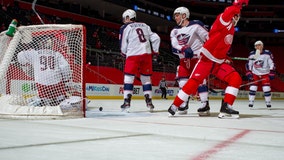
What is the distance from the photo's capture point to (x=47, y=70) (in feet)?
12.7

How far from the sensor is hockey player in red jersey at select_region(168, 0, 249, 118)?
384 cm

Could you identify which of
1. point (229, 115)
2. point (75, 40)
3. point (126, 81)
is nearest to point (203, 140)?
point (229, 115)

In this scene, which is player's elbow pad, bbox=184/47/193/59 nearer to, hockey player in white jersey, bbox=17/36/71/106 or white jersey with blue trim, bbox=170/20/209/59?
white jersey with blue trim, bbox=170/20/209/59

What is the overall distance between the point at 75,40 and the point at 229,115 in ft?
6.31

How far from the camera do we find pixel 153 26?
26.2 m

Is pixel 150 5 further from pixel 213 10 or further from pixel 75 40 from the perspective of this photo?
pixel 75 40

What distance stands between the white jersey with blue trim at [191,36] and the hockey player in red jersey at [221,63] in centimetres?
49

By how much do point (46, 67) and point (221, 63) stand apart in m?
1.96

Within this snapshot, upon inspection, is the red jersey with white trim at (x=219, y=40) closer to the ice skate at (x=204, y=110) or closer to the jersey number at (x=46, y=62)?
the ice skate at (x=204, y=110)

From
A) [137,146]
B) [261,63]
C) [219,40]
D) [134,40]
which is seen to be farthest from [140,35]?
[261,63]

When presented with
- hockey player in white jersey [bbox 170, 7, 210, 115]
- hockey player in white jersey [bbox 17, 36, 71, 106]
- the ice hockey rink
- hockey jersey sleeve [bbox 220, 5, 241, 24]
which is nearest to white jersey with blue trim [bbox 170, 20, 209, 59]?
hockey player in white jersey [bbox 170, 7, 210, 115]

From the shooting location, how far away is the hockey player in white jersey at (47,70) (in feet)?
12.6

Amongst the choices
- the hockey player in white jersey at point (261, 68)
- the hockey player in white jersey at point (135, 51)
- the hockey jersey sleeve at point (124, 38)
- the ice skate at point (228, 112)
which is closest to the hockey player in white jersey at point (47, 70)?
the hockey player in white jersey at point (135, 51)

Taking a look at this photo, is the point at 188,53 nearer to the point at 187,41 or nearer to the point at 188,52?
the point at 188,52
